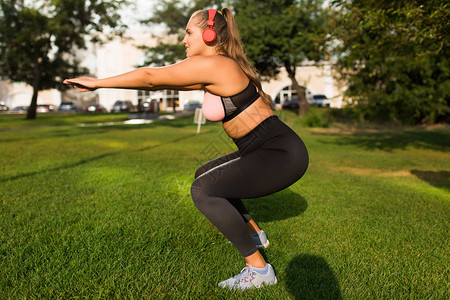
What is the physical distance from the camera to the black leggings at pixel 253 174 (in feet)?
8.02

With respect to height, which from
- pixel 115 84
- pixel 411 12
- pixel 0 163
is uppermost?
pixel 411 12

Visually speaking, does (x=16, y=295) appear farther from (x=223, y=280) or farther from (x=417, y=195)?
(x=417, y=195)

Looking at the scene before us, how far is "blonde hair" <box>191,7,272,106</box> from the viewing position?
8.11 feet

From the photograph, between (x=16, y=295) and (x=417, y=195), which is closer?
(x=16, y=295)

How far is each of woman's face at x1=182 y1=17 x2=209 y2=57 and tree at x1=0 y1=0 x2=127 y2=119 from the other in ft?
85.6

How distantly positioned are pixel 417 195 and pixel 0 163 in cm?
810

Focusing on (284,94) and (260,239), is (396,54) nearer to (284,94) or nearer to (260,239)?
(260,239)

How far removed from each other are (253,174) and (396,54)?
34.2ft

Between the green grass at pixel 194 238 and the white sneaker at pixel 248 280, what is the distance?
0.19 feet

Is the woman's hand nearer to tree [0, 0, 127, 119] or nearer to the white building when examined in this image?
tree [0, 0, 127, 119]

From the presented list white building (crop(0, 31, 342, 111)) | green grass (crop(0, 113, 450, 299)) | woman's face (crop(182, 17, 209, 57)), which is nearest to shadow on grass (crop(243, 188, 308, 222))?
green grass (crop(0, 113, 450, 299))

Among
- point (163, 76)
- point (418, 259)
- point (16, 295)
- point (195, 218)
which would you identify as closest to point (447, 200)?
point (418, 259)

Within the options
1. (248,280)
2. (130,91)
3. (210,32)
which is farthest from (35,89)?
(248,280)

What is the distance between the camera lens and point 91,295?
8.17 ft
